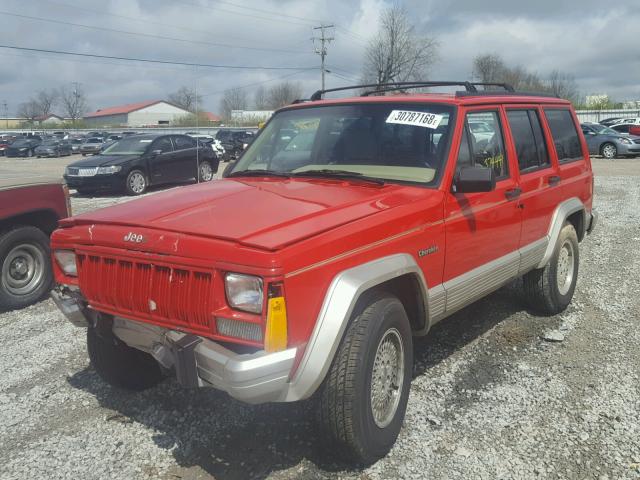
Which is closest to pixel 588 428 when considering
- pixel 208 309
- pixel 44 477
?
pixel 208 309

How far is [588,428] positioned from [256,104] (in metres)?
99.8

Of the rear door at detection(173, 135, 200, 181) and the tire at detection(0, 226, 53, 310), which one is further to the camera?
the rear door at detection(173, 135, 200, 181)

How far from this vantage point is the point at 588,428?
11.2 ft

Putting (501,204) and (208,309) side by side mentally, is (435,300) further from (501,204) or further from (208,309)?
(208,309)

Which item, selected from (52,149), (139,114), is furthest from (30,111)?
(52,149)

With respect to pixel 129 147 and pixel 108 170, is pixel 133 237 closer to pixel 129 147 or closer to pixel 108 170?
pixel 108 170

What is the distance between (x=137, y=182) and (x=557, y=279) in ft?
41.1

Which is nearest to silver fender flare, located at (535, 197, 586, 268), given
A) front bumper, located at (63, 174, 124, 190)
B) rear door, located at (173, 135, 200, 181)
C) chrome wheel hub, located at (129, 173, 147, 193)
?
front bumper, located at (63, 174, 124, 190)

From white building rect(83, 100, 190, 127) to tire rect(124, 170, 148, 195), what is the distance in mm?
93730

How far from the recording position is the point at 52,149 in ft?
128

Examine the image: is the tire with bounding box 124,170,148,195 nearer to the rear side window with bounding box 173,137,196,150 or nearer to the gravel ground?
the rear side window with bounding box 173,137,196,150

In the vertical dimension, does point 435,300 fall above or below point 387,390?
above

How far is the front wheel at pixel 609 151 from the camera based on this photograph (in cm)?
2546

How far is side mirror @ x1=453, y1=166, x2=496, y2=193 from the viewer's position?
3504 millimetres
